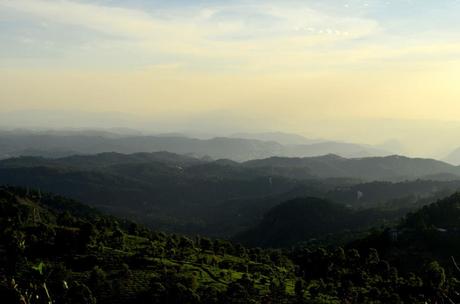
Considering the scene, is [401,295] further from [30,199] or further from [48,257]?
[30,199]

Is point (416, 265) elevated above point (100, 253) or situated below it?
below

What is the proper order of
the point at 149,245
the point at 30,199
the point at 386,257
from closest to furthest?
the point at 149,245 < the point at 386,257 < the point at 30,199

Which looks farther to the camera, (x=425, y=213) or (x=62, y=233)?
(x=425, y=213)

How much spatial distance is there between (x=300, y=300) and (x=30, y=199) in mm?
140025

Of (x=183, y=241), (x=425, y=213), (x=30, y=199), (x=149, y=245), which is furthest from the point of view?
(x=30, y=199)

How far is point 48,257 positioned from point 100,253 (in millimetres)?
8805

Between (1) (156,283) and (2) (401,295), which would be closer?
(1) (156,283)

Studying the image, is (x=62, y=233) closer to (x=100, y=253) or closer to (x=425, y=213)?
(x=100, y=253)

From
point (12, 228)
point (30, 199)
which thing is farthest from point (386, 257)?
point (30, 199)

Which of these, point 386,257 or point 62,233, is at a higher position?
point 62,233

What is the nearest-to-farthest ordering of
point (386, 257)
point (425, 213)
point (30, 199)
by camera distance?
point (386, 257) < point (425, 213) < point (30, 199)

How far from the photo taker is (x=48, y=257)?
81750 millimetres

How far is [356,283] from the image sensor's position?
91.5 m

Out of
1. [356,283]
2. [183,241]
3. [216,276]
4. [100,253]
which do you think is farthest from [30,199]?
[356,283]
